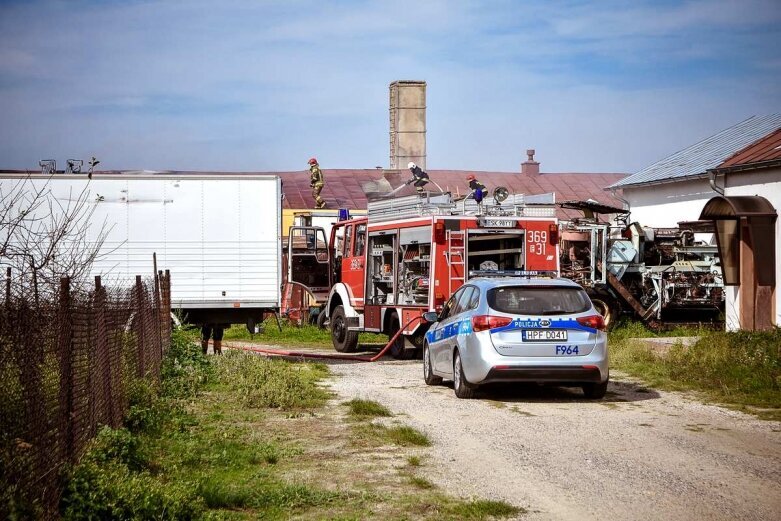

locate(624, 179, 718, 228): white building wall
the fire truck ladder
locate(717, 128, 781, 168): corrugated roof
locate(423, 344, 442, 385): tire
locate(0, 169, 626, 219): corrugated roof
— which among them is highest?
locate(0, 169, 626, 219): corrugated roof

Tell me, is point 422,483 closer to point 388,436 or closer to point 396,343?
point 388,436

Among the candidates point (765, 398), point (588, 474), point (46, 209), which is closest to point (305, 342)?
point (46, 209)

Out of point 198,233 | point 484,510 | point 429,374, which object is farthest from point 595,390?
point 198,233

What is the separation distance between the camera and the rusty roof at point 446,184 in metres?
45.3

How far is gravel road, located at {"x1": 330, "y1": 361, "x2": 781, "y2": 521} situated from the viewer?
26.0 feet

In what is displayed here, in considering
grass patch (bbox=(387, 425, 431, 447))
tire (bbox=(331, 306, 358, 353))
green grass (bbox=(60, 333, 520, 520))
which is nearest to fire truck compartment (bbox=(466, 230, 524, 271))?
tire (bbox=(331, 306, 358, 353))

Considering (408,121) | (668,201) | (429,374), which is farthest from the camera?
(408,121)

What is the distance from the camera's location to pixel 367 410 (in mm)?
13164

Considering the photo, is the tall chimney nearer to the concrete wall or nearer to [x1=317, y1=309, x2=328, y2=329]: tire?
the concrete wall

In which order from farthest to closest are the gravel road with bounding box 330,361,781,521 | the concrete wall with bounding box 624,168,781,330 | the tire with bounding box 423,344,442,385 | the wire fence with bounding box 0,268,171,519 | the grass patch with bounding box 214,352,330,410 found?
the concrete wall with bounding box 624,168,781,330, the tire with bounding box 423,344,442,385, the grass patch with bounding box 214,352,330,410, the gravel road with bounding box 330,361,781,521, the wire fence with bounding box 0,268,171,519

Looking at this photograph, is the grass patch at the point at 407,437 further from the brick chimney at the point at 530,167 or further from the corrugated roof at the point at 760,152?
the brick chimney at the point at 530,167

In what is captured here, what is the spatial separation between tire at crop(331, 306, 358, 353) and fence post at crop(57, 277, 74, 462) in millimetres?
16934

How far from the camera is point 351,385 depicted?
17.0 metres

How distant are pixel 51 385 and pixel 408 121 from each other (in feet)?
150
